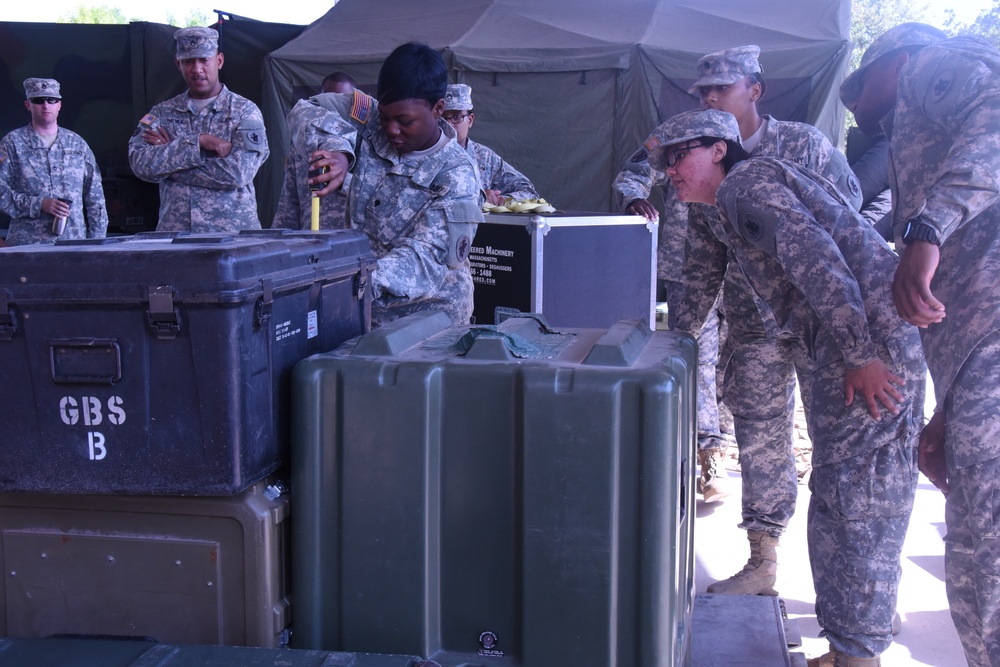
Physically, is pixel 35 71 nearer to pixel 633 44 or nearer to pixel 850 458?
pixel 633 44

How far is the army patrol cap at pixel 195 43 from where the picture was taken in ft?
13.8

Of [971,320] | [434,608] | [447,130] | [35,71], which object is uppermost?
[35,71]

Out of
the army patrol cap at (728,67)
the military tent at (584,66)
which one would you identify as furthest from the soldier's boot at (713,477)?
the military tent at (584,66)

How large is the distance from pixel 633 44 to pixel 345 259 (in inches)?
254

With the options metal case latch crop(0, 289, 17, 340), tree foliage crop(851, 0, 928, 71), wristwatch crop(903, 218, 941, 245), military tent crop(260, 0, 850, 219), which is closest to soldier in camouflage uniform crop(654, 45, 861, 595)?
wristwatch crop(903, 218, 941, 245)

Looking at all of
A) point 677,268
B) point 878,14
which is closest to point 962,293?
point 677,268

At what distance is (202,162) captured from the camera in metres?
4.11

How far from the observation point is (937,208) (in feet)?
6.52

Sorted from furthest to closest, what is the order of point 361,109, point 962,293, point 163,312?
point 361,109 → point 962,293 → point 163,312

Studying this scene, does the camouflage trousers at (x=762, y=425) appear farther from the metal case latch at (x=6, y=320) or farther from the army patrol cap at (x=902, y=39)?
the metal case latch at (x=6, y=320)

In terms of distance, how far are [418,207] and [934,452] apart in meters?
1.43

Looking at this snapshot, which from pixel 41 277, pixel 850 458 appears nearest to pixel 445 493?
pixel 41 277

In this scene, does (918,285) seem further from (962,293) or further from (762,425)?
(762,425)

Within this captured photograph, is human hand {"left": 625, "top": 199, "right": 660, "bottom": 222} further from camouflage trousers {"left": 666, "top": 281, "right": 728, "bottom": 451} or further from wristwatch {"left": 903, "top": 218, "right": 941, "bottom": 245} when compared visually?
wristwatch {"left": 903, "top": 218, "right": 941, "bottom": 245}
